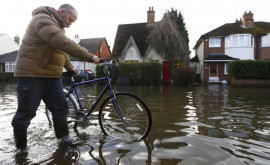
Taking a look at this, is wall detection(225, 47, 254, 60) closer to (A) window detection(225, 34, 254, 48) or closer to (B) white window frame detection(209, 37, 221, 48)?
(A) window detection(225, 34, 254, 48)

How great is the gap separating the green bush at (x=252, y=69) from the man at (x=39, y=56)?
17672mm

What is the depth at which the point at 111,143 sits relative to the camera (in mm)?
3217

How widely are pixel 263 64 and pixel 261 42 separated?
8.74m

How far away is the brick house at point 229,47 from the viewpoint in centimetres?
2455

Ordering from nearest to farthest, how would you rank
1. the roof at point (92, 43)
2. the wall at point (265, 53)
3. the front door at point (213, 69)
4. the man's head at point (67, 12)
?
the man's head at point (67, 12) < the wall at point (265, 53) < the front door at point (213, 69) < the roof at point (92, 43)

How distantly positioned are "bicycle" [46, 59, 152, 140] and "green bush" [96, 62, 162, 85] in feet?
50.6

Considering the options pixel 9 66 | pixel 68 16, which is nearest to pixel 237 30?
pixel 68 16

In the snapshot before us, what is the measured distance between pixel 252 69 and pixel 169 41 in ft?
28.0

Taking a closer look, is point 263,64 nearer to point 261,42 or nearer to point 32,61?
point 261,42

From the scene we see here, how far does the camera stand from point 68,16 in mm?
2920

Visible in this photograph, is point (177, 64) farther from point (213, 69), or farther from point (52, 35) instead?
point (52, 35)

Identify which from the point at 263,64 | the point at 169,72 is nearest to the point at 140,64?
the point at 169,72

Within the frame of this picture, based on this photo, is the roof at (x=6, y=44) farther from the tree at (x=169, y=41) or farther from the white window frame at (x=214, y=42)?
the white window frame at (x=214, y=42)

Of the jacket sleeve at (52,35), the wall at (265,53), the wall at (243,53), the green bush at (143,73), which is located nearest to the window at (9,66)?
the green bush at (143,73)
